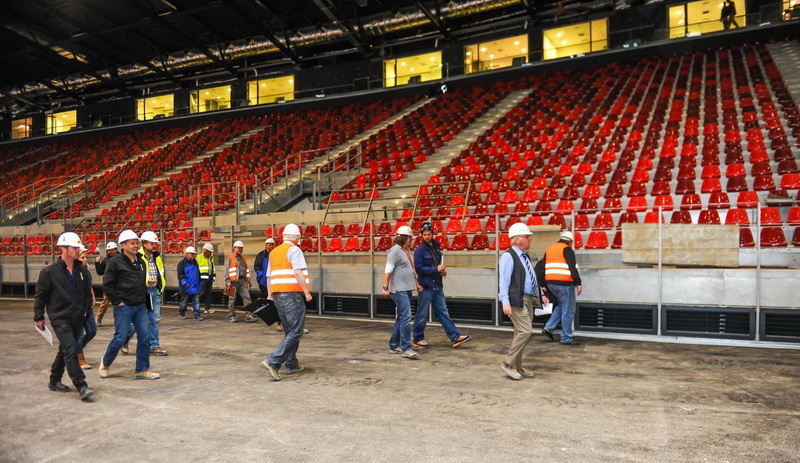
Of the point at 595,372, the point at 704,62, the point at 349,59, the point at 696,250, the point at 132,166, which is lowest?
the point at 595,372

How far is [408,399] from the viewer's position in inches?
231

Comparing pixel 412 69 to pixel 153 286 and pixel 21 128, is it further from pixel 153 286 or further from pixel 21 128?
pixel 21 128

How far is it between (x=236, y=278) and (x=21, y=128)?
117ft

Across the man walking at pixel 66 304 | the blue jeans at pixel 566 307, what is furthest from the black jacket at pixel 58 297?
the blue jeans at pixel 566 307

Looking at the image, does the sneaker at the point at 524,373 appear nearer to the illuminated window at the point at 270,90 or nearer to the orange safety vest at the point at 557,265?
the orange safety vest at the point at 557,265

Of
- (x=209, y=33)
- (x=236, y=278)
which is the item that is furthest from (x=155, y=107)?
(x=236, y=278)

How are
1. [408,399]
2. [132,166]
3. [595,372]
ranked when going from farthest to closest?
[132,166]
[595,372]
[408,399]

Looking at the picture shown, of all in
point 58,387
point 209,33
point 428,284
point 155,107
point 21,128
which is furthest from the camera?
point 21,128

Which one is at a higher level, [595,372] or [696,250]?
[696,250]

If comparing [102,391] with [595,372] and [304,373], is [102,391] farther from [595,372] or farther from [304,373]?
[595,372]

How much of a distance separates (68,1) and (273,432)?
93.4 ft

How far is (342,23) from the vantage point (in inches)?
1079

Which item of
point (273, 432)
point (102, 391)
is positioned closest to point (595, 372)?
point (273, 432)

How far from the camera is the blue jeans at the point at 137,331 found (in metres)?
6.81
